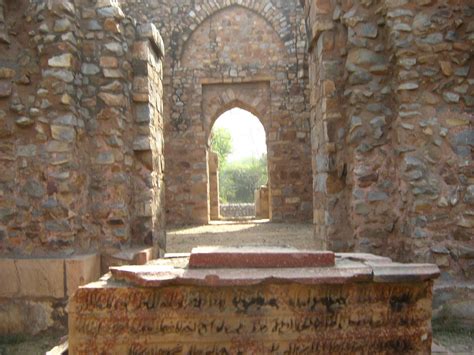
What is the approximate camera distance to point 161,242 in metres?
5.01

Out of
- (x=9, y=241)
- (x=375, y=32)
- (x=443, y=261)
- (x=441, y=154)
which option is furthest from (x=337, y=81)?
(x=9, y=241)

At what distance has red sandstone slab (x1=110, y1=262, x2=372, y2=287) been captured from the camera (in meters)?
2.32

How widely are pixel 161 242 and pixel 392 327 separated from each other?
3061mm

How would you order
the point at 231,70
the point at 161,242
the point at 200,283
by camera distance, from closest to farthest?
the point at 200,283, the point at 161,242, the point at 231,70

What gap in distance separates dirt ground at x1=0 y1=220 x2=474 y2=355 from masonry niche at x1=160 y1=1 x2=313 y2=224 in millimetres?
1120

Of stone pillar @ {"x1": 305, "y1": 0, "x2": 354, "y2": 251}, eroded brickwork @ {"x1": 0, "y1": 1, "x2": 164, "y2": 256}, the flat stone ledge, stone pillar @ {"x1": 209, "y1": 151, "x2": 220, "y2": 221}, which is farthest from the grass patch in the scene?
stone pillar @ {"x1": 209, "y1": 151, "x2": 220, "y2": 221}

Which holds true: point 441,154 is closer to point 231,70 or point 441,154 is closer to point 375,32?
point 375,32

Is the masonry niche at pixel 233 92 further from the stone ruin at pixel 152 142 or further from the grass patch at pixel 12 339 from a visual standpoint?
the grass patch at pixel 12 339

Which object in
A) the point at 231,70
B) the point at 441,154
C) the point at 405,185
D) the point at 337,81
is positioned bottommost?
the point at 405,185

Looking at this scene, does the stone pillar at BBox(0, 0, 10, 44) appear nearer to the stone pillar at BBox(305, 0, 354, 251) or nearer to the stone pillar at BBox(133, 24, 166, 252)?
the stone pillar at BBox(133, 24, 166, 252)

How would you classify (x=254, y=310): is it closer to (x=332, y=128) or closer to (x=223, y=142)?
(x=332, y=128)

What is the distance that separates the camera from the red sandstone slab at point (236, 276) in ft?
7.60

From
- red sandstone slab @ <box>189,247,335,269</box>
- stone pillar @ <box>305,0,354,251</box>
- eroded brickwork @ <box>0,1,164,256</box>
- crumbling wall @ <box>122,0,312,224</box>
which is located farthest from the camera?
crumbling wall @ <box>122,0,312,224</box>

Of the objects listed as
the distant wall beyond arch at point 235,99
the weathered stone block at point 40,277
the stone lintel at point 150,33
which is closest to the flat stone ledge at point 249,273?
the weathered stone block at point 40,277
